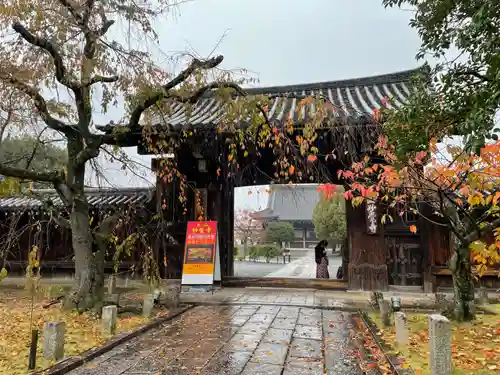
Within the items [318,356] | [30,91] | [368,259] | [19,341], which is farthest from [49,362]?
[368,259]

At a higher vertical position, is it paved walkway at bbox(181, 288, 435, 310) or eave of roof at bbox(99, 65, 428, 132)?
eave of roof at bbox(99, 65, 428, 132)

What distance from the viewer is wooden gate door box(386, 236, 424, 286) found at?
34.7 feet

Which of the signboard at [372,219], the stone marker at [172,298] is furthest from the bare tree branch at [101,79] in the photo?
the signboard at [372,219]

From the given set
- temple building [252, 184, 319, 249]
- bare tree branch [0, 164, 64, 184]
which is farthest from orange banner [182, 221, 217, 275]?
temple building [252, 184, 319, 249]

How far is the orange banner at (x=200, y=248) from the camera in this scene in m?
10.2

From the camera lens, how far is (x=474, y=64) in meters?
4.71

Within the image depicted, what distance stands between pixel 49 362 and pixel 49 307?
3627 mm

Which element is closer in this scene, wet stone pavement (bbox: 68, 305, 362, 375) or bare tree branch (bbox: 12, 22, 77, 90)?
wet stone pavement (bbox: 68, 305, 362, 375)

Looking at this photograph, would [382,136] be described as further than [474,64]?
Yes

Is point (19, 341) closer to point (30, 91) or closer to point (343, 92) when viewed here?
point (30, 91)

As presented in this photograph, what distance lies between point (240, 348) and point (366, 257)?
6.09 m

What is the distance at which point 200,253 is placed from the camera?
34.1 ft

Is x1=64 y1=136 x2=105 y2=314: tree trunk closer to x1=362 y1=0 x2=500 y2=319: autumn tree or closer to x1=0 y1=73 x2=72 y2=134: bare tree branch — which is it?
x1=0 y1=73 x2=72 y2=134: bare tree branch

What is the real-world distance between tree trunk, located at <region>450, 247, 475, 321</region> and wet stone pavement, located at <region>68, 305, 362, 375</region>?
195 centimetres
